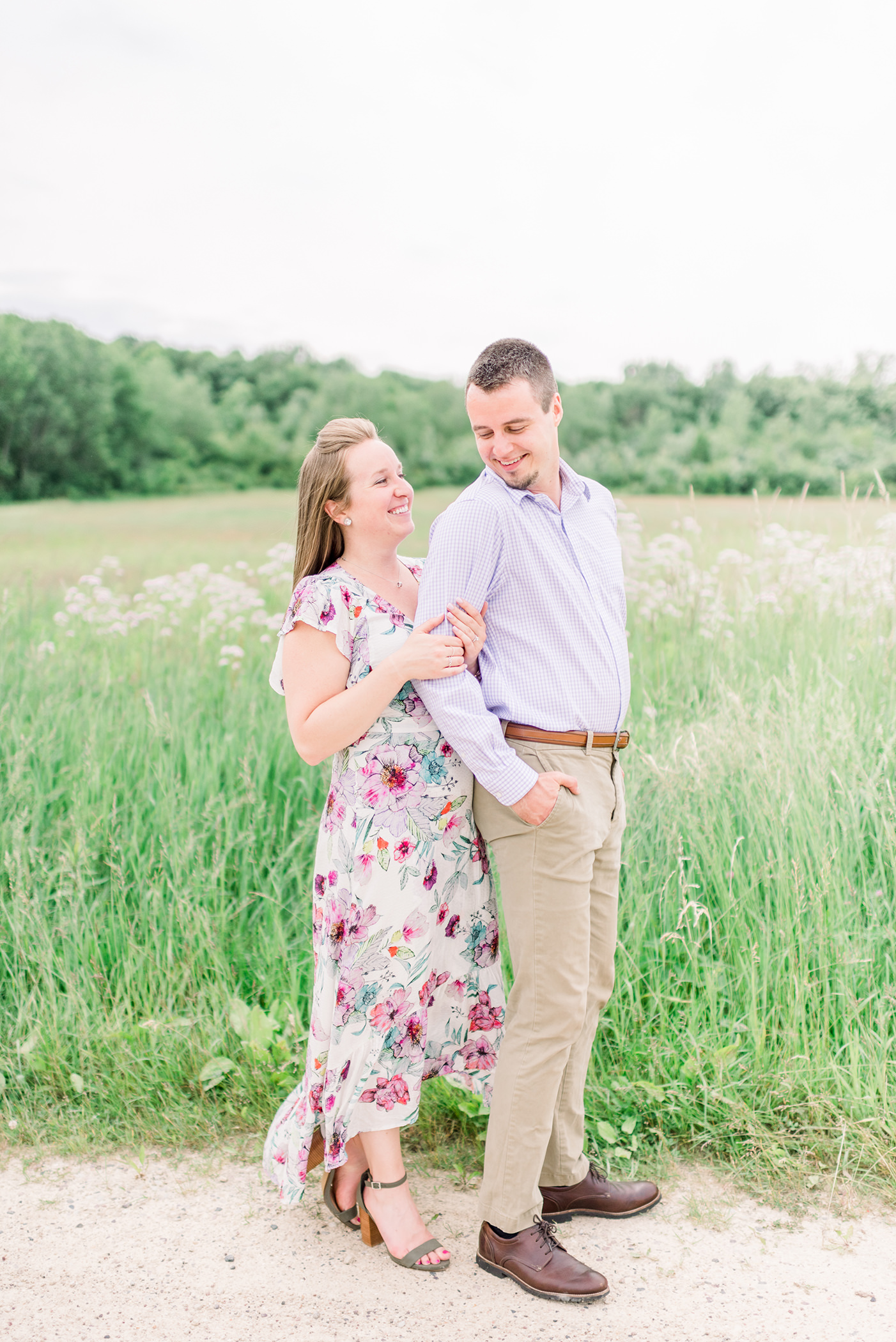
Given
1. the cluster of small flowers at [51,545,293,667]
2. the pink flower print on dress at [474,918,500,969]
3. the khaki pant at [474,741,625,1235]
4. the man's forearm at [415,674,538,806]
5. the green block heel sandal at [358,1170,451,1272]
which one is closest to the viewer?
the man's forearm at [415,674,538,806]

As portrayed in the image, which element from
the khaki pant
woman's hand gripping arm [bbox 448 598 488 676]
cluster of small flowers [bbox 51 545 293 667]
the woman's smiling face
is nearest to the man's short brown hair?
the woman's smiling face

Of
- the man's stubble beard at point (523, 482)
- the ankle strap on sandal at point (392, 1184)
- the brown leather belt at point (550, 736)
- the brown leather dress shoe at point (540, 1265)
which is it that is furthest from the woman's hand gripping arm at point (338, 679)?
the brown leather dress shoe at point (540, 1265)

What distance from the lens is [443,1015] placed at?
2490 mm

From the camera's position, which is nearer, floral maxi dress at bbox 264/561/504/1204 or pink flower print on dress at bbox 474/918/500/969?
floral maxi dress at bbox 264/561/504/1204

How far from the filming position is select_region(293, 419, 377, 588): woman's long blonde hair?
2275mm

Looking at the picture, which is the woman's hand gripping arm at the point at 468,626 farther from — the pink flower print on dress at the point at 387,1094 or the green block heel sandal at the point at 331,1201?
the green block heel sandal at the point at 331,1201

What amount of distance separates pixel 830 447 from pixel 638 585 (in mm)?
6339

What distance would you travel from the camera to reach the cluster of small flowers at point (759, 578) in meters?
4.73

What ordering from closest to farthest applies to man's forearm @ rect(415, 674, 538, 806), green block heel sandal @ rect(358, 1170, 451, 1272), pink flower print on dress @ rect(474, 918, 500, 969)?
man's forearm @ rect(415, 674, 538, 806) → green block heel sandal @ rect(358, 1170, 451, 1272) → pink flower print on dress @ rect(474, 918, 500, 969)

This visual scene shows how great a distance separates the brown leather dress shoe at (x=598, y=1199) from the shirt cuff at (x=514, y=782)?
46.1 inches

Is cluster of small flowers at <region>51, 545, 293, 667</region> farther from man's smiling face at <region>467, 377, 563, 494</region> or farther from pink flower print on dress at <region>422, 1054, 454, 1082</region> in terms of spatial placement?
man's smiling face at <region>467, 377, 563, 494</region>

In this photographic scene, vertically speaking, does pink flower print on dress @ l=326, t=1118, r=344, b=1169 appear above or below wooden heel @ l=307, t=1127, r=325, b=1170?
above

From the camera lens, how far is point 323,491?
2285 millimetres

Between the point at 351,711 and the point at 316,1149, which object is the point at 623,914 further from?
the point at 351,711
